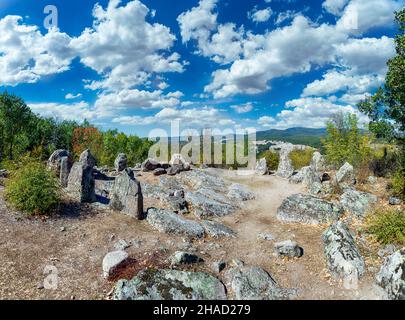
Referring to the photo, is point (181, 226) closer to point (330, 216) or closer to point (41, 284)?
point (41, 284)

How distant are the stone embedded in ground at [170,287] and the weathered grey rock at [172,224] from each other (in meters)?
3.90

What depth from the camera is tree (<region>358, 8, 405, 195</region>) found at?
52.4 feet

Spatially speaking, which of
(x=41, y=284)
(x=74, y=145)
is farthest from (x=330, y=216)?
(x=74, y=145)

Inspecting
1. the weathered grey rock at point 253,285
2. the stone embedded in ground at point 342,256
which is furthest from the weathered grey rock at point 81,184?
the stone embedded in ground at point 342,256

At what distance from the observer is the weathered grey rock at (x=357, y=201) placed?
54.9 ft

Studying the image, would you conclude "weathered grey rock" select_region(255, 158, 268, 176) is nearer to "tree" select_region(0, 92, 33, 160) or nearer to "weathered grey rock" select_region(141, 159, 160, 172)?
"weathered grey rock" select_region(141, 159, 160, 172)

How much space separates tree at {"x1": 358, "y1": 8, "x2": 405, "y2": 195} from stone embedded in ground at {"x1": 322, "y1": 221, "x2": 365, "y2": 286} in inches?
292

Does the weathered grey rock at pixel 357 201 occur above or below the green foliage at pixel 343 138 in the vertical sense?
below

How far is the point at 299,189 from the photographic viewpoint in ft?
78.2

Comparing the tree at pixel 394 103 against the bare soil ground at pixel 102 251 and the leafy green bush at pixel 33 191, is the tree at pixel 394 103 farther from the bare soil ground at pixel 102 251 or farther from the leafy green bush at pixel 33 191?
the leafy green bush at pixel 33 191

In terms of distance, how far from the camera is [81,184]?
16.3 metres

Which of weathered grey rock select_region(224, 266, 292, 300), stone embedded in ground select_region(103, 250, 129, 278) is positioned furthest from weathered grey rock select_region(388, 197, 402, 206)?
stone embedded in ground select_region(103, 250, 129, 278)
